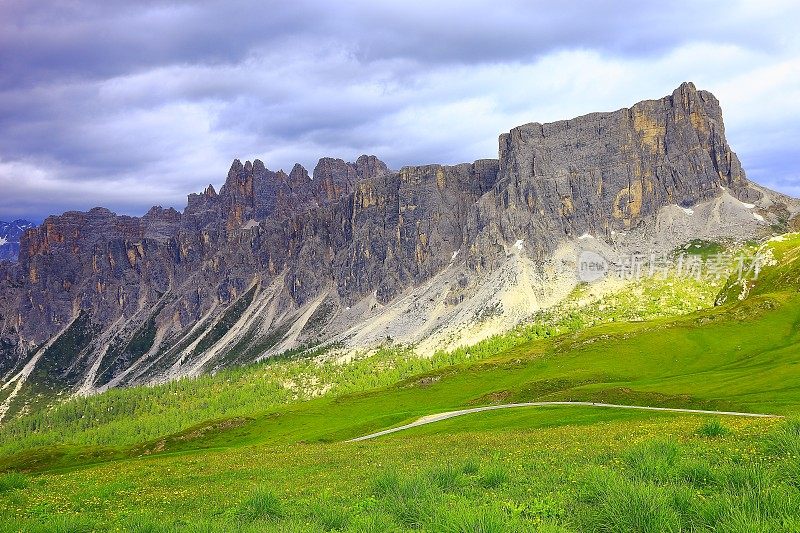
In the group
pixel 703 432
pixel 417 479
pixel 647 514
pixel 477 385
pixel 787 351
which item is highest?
pixel 647 514

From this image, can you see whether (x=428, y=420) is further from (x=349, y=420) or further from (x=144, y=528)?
(x=144, y=528)

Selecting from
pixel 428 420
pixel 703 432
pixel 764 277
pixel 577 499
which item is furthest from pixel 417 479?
pixel 764 277

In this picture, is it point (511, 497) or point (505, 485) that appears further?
point (505, 485)

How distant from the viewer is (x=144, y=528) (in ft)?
41.2

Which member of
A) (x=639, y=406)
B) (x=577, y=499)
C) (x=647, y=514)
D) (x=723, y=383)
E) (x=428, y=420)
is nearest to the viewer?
(x=647, y=514)

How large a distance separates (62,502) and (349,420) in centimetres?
9252

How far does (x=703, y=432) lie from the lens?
21.8 m

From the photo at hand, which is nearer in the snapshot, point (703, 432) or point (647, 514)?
point (647, 514)

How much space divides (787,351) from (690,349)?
84.3 feet

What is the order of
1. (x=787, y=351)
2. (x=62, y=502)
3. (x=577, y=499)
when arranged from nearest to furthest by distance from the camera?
(x=577, y=499), (x=62, y=502), (x=787, y=351)

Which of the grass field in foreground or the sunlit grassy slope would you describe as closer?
the grass field in foreground

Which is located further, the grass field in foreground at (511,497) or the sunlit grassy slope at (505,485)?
the sunlit grassy slope at (505,485)

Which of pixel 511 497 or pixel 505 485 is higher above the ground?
pixel 511 497

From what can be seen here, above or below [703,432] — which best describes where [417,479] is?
above
